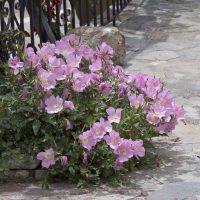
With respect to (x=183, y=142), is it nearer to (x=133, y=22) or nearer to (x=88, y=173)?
(x=88, y=173)

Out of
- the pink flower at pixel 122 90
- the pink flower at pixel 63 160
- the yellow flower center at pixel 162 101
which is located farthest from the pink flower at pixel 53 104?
the yellow flower center at pixel 162 101

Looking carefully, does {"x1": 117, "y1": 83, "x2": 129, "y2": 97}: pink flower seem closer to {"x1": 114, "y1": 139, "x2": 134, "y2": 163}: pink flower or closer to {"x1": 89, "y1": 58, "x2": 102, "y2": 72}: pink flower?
{"x1": 89, "y1": 58, "x2": 102, "y2": 72}: pink flower

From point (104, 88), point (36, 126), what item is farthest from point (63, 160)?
point (104, 88)

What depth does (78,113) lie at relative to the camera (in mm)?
4129

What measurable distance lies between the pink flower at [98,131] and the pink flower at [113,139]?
0.03 meters

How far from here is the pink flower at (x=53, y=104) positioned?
4.02 m

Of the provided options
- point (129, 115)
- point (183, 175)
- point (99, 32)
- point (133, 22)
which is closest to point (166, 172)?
point (183, 175)

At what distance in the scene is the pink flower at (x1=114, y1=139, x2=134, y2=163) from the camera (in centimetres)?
397

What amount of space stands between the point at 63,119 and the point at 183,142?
3.20ft

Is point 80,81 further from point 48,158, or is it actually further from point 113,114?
point 48,158

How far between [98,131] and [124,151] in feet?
0.60

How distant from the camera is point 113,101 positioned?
436 cm

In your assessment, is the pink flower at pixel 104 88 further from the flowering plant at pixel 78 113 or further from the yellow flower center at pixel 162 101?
the yellow flower center at pixel 162 101

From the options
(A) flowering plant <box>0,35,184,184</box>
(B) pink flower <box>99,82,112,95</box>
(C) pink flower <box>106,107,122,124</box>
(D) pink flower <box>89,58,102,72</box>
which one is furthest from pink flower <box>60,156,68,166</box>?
(D) pink flower <box>89,58,102,72</box>
